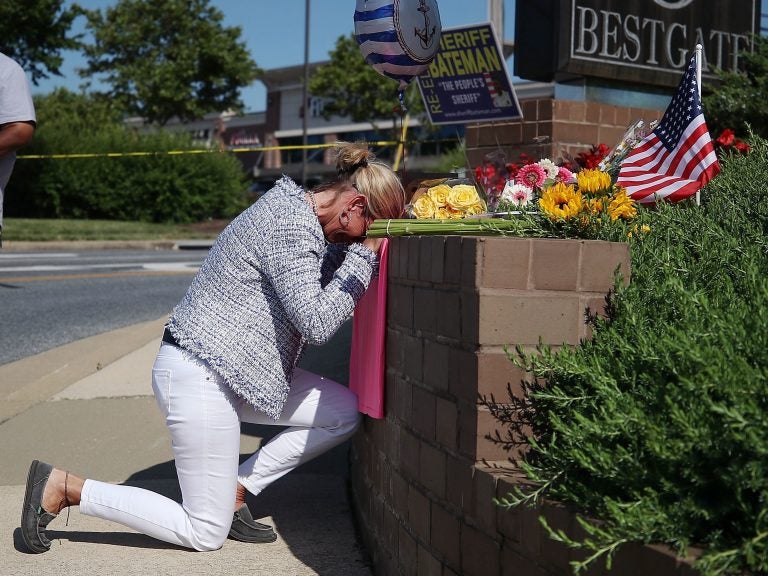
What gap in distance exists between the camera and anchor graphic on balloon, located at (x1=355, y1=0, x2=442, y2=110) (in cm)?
558

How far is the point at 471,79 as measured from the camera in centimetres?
690

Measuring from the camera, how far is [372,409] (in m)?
3.52

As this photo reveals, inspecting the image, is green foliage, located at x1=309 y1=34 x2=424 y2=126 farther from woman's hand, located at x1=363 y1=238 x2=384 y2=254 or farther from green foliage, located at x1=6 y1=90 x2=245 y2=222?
woman's hand, located at x1=363 y1=238 x2=384 y2=254

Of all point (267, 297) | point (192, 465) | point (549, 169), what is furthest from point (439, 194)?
point (192, 465)

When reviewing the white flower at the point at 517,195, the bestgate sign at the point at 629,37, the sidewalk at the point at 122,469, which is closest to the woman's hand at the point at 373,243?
the white flower at the point at 517,195

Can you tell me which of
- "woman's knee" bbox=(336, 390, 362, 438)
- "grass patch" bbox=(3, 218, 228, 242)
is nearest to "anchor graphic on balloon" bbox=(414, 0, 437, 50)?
"woman's knee" bbox=(336, 390, 362, 438)

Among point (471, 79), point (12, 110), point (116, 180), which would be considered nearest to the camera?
point (12, 110)

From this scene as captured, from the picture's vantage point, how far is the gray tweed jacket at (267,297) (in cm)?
347

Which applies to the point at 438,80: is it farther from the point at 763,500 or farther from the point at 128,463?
the point at 763,500

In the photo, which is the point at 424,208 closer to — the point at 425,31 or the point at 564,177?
the point at 564,177

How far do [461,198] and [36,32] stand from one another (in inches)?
1045

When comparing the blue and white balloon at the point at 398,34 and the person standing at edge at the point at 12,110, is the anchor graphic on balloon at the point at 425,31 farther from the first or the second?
the person standing at edge at the point at 12,110

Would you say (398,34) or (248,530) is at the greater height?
(398,34)

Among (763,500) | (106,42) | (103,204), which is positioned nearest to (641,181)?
(763,500)
